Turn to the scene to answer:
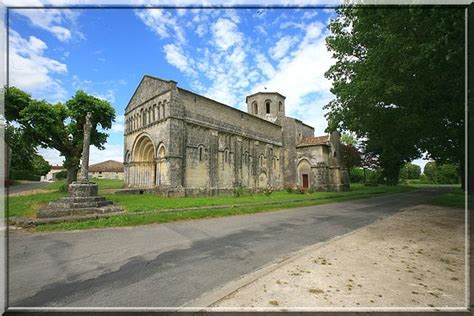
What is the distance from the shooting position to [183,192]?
1948 centimetres

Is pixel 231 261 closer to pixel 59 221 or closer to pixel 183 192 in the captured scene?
pixel 59 221

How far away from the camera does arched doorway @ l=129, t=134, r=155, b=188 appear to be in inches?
945

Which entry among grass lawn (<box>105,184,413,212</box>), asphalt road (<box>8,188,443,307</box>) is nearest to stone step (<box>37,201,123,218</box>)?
grass lawn (<box>105,184,413,212</box>)

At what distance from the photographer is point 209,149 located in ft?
75.8

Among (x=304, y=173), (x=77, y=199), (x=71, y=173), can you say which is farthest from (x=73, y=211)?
(x=304, y=173)

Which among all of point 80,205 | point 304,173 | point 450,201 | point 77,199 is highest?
point 304,173

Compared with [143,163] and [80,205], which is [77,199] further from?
[143,163]

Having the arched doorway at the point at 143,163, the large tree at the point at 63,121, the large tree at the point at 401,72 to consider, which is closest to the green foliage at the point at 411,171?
the large tree at the point at 401,72

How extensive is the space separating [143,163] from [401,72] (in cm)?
2140

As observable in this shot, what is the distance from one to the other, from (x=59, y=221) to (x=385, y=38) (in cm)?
1302

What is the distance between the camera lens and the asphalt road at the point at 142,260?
3736mm

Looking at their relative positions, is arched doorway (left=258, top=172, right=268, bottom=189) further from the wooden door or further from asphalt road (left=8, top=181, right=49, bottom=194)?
asphalt road (left=8, top=181, right=49, bottom=194)

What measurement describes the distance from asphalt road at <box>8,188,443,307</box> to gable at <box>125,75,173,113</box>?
597 inches

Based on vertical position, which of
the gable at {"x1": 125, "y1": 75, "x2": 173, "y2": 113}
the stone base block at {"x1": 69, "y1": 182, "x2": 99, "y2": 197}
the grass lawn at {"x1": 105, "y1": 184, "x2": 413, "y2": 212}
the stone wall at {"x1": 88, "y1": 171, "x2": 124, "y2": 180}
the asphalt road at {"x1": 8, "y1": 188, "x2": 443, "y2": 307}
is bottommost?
the stone wall at {"x1": 88, "y1": 171, "x2": 124, "y2": 180}
